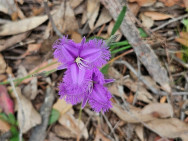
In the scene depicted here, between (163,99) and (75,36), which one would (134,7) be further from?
(163,99)

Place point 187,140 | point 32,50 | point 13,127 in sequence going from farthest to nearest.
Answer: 1. point 32,50
2. point 13,127
3. point 187,140

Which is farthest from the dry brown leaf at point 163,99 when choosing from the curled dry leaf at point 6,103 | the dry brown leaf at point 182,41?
the curled dry leaf at point 6,103

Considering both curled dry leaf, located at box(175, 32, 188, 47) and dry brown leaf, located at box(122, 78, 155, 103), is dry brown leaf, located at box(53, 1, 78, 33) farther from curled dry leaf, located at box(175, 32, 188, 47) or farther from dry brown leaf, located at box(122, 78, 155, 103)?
curled dry leaf, located at box(175, 32, 188, 47)

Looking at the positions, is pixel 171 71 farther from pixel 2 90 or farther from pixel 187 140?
pixel 2 90

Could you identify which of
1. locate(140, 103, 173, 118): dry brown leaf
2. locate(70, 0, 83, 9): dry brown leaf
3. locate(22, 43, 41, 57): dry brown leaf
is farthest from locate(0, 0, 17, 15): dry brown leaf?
locate(140, 103, 173, 118): dry brown leaf

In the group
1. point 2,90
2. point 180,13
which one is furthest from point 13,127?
point 180,13

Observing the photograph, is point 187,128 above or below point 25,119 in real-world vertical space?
below

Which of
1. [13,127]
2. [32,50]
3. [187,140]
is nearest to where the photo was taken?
[187,140]
